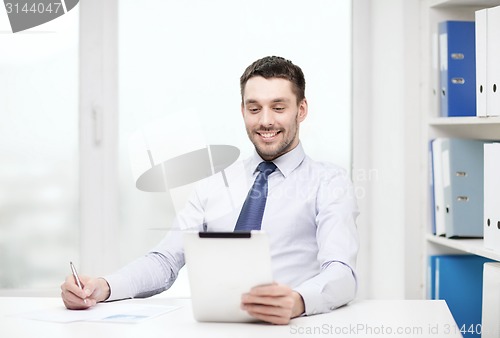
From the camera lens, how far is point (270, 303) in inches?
60.8

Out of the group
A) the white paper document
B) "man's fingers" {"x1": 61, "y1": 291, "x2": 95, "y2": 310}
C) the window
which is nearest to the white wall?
the window

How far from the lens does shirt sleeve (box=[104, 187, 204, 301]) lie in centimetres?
191

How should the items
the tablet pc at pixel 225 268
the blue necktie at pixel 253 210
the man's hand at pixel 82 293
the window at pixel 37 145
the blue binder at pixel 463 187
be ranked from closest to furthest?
the tablet pc at pixel 225 268, the man's hand at pixel 82 293, the blue necktie at pixel 253 210, the blue binder at pixel 463 187, the window at pixel 37 145

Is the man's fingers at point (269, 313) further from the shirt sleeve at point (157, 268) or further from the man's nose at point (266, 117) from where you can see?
the man's nose at point (266, 117)

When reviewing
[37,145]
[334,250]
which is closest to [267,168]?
[334,250]

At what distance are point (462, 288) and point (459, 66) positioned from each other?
0.81 metres

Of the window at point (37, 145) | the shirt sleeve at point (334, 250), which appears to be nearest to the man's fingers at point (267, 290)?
the shirt sleeve at point (334, 250)

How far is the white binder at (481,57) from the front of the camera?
230cm

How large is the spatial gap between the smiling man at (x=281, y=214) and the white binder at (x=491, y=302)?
0.47 metres

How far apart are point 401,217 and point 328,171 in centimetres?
82

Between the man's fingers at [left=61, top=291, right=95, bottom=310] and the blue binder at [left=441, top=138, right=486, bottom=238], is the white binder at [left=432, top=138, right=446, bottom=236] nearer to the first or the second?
the blue binder at [left=441, top=138, right=486, bottom=238]

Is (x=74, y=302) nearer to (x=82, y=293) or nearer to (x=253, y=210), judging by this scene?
(x=82, y=293)

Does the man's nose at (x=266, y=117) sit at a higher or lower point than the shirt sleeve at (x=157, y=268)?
higher

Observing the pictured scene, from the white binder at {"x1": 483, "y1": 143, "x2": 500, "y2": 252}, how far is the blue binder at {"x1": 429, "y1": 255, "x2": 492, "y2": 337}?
14.5 inches
